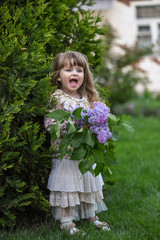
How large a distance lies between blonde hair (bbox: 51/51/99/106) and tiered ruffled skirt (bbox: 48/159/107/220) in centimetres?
69

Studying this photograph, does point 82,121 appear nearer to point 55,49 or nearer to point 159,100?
point 55,49

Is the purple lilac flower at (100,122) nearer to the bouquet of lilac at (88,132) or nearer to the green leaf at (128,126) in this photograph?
the bouquet of lilac at (88,132)

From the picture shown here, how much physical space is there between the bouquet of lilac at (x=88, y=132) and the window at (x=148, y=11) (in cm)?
1186

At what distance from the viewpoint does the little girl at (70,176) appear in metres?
2.81

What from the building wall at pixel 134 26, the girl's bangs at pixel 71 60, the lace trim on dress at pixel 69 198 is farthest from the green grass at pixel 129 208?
the building wall at pixel 134 26

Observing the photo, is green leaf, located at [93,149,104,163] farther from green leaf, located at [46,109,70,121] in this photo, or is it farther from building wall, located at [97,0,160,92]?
building wall, located at [97,0,160,92]

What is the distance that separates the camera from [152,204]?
3.35 metres

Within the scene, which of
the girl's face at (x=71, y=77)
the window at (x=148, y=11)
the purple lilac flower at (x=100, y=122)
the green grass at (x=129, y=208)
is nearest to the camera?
the purple lilac flower at (x=100, y=122)

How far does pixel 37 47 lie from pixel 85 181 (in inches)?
48.2

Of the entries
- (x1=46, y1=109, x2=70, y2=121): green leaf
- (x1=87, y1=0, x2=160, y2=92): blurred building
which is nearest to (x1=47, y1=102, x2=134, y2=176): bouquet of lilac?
(x1=46, y1=109, x2=70, y2=121): green leaf

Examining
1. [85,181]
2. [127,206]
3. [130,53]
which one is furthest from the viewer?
[130,53]

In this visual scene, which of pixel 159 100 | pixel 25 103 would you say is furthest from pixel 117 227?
pixel 159 100

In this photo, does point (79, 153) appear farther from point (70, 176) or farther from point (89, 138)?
point (70, 176)

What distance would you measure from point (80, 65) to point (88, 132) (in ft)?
2.60
